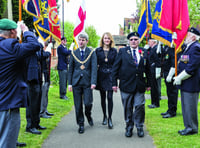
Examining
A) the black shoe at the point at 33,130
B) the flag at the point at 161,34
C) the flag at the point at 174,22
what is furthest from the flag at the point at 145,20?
the black shoe at the point at 33,130

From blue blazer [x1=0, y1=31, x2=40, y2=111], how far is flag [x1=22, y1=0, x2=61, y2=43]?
2999mm

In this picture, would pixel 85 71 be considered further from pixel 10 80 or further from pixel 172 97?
pixel 172 97

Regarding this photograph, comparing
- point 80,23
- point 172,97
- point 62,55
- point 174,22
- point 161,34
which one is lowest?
point 172,97

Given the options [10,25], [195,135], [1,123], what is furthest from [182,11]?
[1,123]

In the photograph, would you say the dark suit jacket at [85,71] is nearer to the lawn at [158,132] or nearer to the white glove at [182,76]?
the lawn at [158,132]

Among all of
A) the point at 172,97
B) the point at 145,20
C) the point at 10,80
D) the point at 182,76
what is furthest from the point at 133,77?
the point at 145,20

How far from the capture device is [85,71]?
20.4 ft

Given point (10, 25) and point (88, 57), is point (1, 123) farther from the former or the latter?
point (88, 57)

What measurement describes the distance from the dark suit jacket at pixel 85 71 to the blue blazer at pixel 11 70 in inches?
105

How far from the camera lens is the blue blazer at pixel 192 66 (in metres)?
5.46

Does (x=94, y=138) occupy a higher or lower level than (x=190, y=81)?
lower

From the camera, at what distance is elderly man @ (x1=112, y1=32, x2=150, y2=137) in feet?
18.7

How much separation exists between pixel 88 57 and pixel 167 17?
244 centimetres

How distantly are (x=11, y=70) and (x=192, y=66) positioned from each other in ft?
12.6
